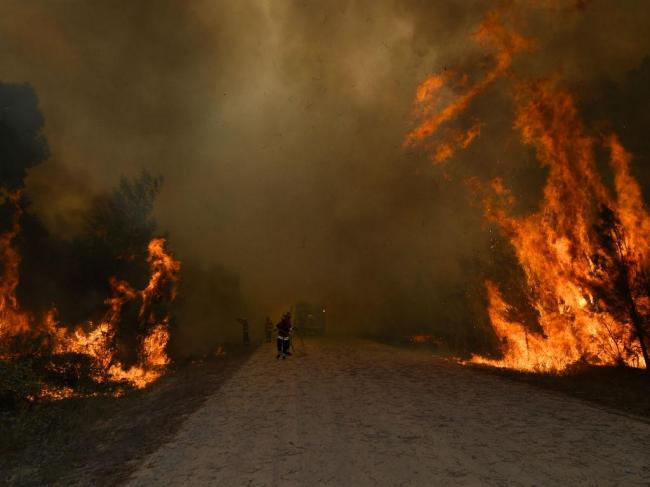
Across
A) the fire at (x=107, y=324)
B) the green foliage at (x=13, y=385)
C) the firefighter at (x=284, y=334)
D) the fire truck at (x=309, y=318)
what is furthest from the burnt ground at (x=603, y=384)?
the fire truck at (x=309, y=318)

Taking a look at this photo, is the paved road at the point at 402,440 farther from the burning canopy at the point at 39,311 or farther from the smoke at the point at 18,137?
the smoke at the point at 18,137

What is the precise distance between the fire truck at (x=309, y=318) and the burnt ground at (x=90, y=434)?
68.2 ft

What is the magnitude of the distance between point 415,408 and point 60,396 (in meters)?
10.9

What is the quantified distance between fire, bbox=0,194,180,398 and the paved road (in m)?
8.38

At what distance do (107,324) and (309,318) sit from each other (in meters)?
17.0

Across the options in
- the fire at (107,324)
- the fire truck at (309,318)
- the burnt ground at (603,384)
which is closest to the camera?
the burnt ground at (603,384)

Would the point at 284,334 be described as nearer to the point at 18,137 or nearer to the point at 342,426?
the point at 342,426

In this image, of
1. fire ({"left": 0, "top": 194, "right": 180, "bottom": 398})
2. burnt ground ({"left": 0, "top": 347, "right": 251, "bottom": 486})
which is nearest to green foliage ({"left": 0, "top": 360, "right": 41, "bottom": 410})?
burnt ground ({"left": 0, "top": 347, "right": 251, "bottom": 486})

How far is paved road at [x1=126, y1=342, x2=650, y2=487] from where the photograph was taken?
4.98 m

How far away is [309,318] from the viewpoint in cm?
3347

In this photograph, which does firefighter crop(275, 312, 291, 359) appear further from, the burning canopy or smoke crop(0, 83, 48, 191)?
smoke crop(0, 83, 48, 191)

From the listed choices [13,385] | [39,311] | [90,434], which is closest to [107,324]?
[39,311]

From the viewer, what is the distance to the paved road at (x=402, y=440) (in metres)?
4.98

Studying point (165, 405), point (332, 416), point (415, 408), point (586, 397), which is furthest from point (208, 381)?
point (586, 397)
